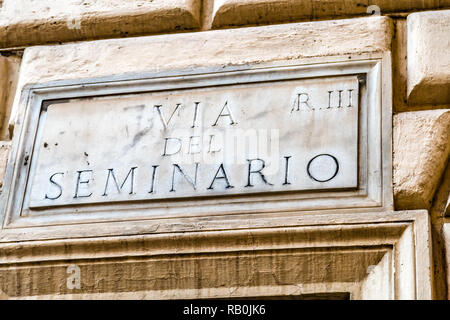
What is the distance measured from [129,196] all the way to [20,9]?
763mm

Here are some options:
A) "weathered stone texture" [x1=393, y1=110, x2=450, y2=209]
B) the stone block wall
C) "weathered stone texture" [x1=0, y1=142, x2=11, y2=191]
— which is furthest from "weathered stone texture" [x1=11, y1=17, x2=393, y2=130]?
"weathered stone texture" [x1=393, y1=110, x2=450, y2=209]

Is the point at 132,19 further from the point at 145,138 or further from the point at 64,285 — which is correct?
the point at 64,285

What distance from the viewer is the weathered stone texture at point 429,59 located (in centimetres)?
318

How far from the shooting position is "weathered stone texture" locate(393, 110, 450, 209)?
3027 millimetres

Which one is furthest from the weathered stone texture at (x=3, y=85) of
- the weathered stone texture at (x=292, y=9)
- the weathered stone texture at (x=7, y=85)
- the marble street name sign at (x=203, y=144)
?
the weathered stone texture at (x=292, y=9)

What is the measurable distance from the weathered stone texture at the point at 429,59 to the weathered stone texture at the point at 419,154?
0.21 feet

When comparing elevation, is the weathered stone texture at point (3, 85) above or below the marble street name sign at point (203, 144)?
above

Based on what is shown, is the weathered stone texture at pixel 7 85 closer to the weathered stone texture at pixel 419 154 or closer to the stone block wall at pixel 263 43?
the stone block wall at pixel 263 43

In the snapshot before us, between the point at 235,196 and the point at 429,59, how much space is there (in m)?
0.58

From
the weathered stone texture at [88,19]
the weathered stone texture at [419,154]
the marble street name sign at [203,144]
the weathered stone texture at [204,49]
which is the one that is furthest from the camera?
the weathered stone texture at [88,19]

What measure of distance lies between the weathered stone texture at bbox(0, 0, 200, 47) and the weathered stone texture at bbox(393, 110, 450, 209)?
0.69 meters

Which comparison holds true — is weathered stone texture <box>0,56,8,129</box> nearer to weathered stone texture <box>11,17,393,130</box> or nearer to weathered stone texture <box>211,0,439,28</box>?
weathered stone texture <box>11,17,393,130</box>

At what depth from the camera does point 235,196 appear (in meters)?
3.12
